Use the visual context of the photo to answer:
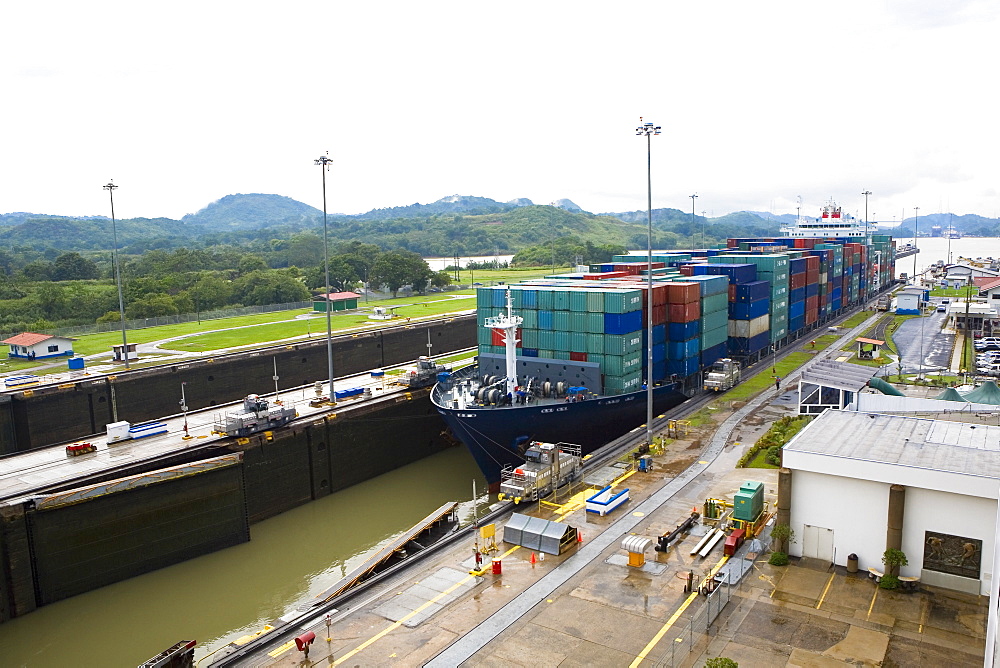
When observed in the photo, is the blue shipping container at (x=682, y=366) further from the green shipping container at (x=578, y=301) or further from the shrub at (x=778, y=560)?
the shrub at (x=778, y=560)

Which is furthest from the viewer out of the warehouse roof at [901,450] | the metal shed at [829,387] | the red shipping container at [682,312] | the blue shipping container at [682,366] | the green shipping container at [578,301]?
the blue shipping container at [682,366]

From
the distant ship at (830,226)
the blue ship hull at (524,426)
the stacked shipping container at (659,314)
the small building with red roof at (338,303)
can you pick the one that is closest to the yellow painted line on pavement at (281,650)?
the blue ship hull at (524,426)

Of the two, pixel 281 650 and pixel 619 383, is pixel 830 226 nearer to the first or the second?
pixel 619 383

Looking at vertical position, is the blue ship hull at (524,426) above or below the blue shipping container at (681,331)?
below

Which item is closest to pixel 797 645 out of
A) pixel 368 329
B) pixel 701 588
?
pixel 701 588

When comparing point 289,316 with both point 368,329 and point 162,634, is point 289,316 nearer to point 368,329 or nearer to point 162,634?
point 368,329

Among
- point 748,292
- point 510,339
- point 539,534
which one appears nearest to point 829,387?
point 510,339
